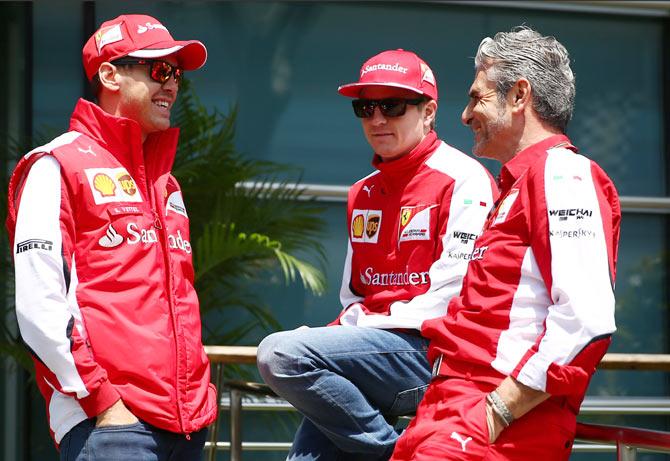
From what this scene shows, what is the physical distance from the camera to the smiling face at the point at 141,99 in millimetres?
3611

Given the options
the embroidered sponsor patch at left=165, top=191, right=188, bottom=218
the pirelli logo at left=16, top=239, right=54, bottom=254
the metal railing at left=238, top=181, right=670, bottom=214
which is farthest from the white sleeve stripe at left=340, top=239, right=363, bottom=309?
the metal railing at left=238, top=181, right=670, bottom=214

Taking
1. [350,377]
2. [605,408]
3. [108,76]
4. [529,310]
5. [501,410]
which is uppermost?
[108,76]

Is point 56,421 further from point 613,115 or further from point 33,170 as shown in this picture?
point 613,115

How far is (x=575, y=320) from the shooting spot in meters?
2.71

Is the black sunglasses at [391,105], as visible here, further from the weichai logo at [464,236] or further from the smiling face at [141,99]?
the smiling face at [141,99]

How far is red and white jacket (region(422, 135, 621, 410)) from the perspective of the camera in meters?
2.71

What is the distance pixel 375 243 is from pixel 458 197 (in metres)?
0.31

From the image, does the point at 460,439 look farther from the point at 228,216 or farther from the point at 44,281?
the point at 228,216

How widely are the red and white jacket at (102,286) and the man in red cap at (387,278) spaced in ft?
0.96

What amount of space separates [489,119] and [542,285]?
54cm

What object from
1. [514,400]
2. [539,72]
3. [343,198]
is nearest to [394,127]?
[539,72]

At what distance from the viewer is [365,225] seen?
3.77 meters

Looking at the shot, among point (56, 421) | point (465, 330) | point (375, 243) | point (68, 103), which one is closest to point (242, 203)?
point (68, 103)

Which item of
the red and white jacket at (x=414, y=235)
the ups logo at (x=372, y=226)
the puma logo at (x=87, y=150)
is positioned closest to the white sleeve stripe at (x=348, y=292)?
the red and white jacket at (x=414, y=235)
